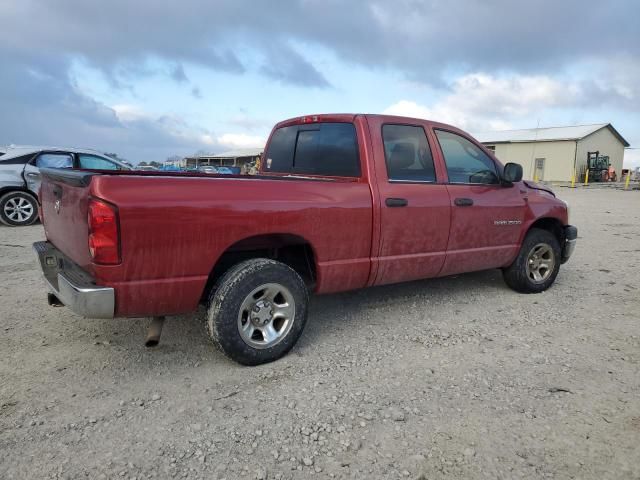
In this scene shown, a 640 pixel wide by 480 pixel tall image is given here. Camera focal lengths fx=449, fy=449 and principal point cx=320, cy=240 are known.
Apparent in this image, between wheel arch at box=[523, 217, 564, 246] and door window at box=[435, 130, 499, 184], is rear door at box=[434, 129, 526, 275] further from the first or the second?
wheel arch at box=[523, 217, 564, 246]

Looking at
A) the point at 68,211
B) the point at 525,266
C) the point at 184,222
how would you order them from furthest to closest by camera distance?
the point at 525,266 < the point at 68,211 < the point at 184,222

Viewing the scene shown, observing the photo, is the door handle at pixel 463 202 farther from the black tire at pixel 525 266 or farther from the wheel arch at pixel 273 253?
the wheel arch at pixel 273 253

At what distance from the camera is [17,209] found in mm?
9219

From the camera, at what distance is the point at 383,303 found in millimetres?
4625

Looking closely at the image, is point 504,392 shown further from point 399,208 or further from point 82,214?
point 82,214

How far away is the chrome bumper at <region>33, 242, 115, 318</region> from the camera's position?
8.56ft

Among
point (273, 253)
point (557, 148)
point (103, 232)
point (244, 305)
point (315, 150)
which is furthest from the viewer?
point (557, 148)

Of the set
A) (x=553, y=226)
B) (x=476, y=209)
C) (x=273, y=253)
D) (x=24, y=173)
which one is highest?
(x=24, y=173)

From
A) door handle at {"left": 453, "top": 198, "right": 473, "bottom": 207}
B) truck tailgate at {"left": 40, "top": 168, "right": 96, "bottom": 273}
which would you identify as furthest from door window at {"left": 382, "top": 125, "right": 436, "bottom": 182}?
truck tailgate at {"left": 40, "top": 168, "right": 96, "bottom": 273}

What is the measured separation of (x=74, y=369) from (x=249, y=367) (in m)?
1.20

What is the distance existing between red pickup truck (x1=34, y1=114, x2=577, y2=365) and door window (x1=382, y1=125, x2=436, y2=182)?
1cm

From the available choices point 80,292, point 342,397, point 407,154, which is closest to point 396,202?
point 407,154

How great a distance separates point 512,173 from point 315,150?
1.99 m

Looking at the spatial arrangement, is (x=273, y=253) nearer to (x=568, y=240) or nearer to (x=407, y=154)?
(x=407, y=154)
